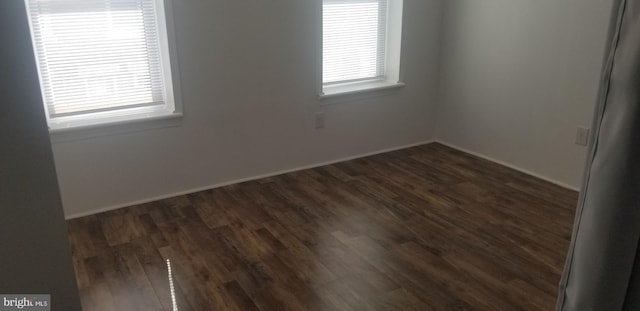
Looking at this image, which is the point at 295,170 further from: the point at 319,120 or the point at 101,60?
the point at 101,60

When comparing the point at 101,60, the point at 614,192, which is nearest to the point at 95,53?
the point at 101,60

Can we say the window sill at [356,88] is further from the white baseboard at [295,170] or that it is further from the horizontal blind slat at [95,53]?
the horizontal blind slat at [95,53]

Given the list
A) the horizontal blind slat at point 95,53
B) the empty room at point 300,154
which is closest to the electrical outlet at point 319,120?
the empty room at point 300,154

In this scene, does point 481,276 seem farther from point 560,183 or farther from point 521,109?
point 521,109

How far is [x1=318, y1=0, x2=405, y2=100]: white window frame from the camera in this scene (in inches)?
150

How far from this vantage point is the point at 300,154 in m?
3.77

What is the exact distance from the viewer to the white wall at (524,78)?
10.5ft

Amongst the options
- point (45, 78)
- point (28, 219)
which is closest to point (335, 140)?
point (45, 78)

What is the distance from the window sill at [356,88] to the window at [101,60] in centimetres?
119

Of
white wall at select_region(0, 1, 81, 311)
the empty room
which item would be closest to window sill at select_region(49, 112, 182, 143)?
the empty room

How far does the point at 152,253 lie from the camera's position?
259cm

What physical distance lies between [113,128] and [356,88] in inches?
72.7

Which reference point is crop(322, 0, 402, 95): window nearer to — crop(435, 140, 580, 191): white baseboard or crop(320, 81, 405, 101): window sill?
crop(320, 81, 405, 101): window sill

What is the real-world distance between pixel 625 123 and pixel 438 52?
12.3 feet
